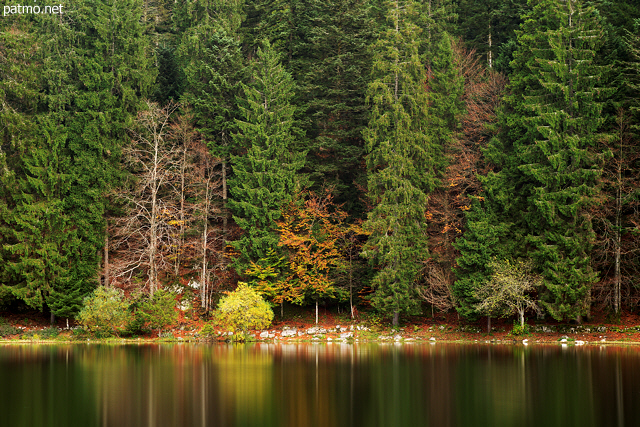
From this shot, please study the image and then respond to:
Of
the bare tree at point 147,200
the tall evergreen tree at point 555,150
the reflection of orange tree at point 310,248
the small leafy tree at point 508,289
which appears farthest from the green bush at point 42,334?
the tall evergreen tree at point 555,150

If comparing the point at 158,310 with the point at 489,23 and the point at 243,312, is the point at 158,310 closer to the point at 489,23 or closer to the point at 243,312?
the point at 243,312

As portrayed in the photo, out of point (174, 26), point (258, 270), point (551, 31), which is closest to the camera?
point (551, 31)

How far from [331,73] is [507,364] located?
98.6 feet

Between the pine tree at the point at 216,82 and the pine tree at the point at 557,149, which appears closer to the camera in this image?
the pine tree at the point at 557,149

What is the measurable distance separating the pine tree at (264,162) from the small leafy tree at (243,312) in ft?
14.4

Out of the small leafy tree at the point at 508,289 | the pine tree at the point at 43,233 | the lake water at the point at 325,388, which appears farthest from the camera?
the pine tree at the point at 43,233

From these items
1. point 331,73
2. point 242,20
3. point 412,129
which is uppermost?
point 242,20

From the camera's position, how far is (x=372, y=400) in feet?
68.6

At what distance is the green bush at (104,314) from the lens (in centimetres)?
4316

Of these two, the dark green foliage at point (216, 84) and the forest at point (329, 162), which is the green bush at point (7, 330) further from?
the dark green foliage at point (216, 84)

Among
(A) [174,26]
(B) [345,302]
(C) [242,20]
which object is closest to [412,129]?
(B) [345,302]

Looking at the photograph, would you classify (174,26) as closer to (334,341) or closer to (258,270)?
(258,270)

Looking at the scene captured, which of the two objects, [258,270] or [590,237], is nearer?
[590,237]

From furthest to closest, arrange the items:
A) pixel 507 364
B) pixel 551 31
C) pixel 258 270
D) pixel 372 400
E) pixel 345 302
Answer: pixel 345 302 → pixel 258 270 → pixel 551 31 → pixel 507 364 → pixel 372 400
